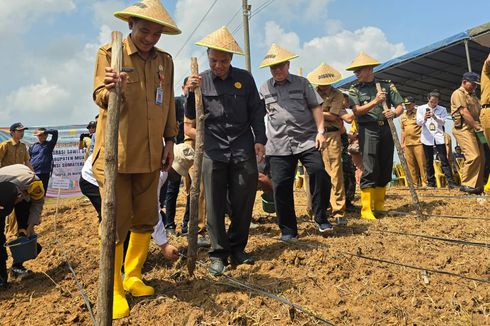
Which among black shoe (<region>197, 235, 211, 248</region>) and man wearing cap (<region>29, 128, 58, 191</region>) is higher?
man wearing cap (<region>29, 128, 58, 191</region>)

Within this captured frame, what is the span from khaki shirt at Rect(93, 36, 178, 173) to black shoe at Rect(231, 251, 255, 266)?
1.13 meters

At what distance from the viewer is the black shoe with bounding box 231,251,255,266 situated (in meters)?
3.50

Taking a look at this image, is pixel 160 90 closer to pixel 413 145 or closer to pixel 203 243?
pixel 203 243

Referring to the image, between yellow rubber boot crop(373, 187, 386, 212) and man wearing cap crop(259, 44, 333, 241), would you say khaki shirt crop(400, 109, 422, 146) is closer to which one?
yellow rubber boot crop(373, 187, 386, 212)

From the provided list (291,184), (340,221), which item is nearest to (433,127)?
(340,221)

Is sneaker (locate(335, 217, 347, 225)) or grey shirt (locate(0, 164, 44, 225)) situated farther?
sneaker (locate(335, 217, 347, 225))

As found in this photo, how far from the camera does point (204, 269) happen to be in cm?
353

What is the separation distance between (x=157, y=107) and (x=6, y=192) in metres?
1.81

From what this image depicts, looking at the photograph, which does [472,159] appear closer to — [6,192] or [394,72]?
[6,192]

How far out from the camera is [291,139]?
13.7 ft

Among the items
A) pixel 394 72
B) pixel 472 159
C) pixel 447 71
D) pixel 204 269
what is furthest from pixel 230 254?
pixel 447 71

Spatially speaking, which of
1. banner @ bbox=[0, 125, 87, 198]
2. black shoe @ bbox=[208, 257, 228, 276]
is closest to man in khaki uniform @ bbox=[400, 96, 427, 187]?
black shoe @ bbox=[208, 257, 228, 276]

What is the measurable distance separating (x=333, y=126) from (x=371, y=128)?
452 millimetres

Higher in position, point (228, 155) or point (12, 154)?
point (12, 154)
